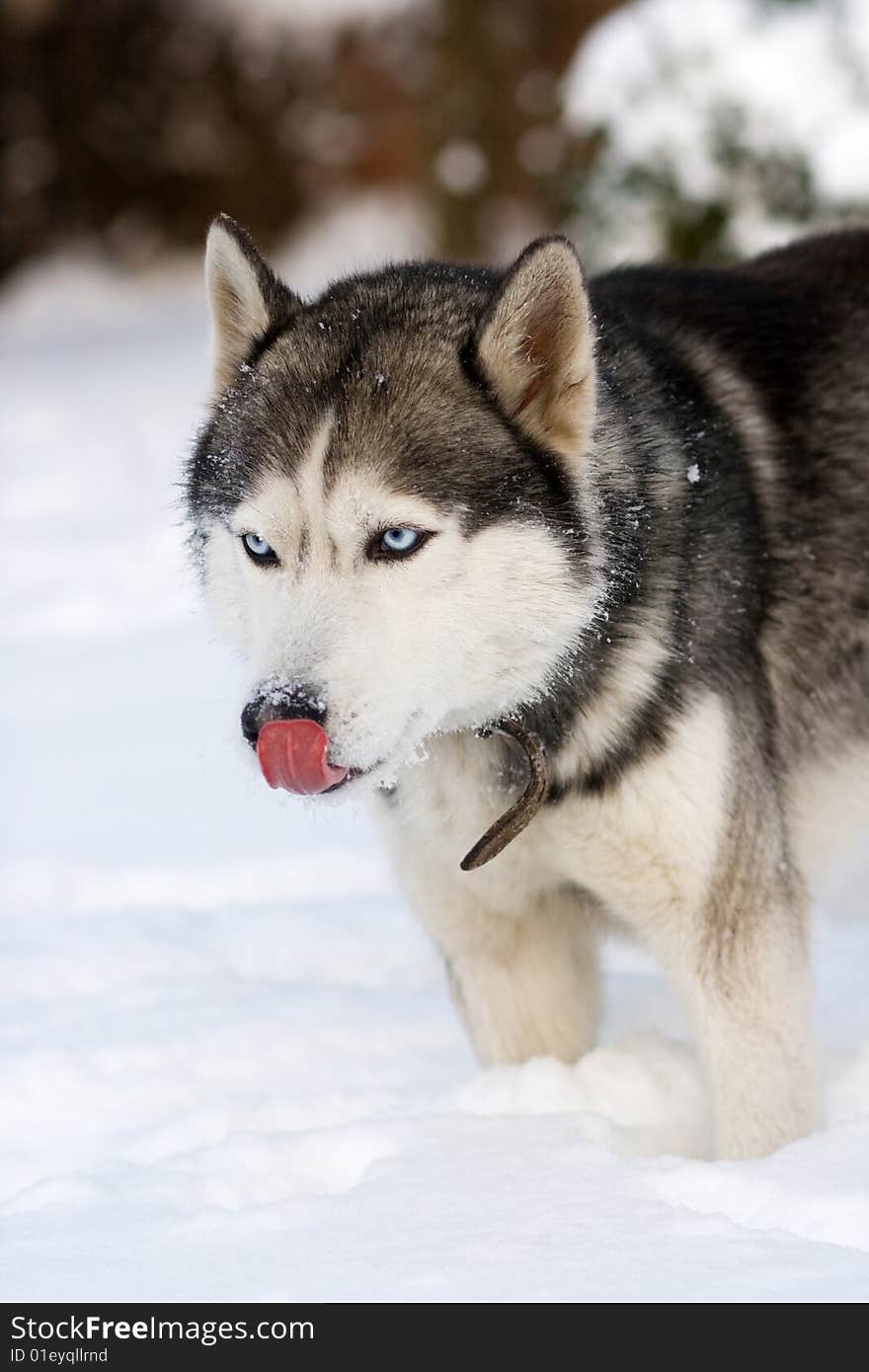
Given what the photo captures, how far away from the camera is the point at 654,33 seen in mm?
7312

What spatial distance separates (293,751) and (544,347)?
76 cm

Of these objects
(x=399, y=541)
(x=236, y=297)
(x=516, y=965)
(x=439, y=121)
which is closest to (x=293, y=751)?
(x=399, y=541)

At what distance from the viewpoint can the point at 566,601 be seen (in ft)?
8.79

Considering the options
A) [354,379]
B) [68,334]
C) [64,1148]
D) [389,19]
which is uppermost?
[389,19]

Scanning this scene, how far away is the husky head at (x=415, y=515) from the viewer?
2539 millimetres

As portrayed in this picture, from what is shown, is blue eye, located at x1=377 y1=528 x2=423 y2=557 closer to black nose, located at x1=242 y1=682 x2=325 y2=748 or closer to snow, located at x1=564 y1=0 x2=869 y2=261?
black nose, located at x1=242 y1=682 x2=325 y2=748

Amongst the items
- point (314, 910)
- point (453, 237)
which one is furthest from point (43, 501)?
point (314, 910)

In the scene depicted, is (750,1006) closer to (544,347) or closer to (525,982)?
(525,982)

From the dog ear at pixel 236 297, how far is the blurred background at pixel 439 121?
177 inches

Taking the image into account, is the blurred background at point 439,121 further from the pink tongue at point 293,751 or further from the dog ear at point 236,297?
the pink tongue at point 293,751

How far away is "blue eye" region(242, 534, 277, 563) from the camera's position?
8.80 ft

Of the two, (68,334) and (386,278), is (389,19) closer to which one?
(68,334)

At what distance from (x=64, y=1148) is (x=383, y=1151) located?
2.08 ft

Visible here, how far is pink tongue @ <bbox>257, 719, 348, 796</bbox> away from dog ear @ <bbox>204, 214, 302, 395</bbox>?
0.81m
